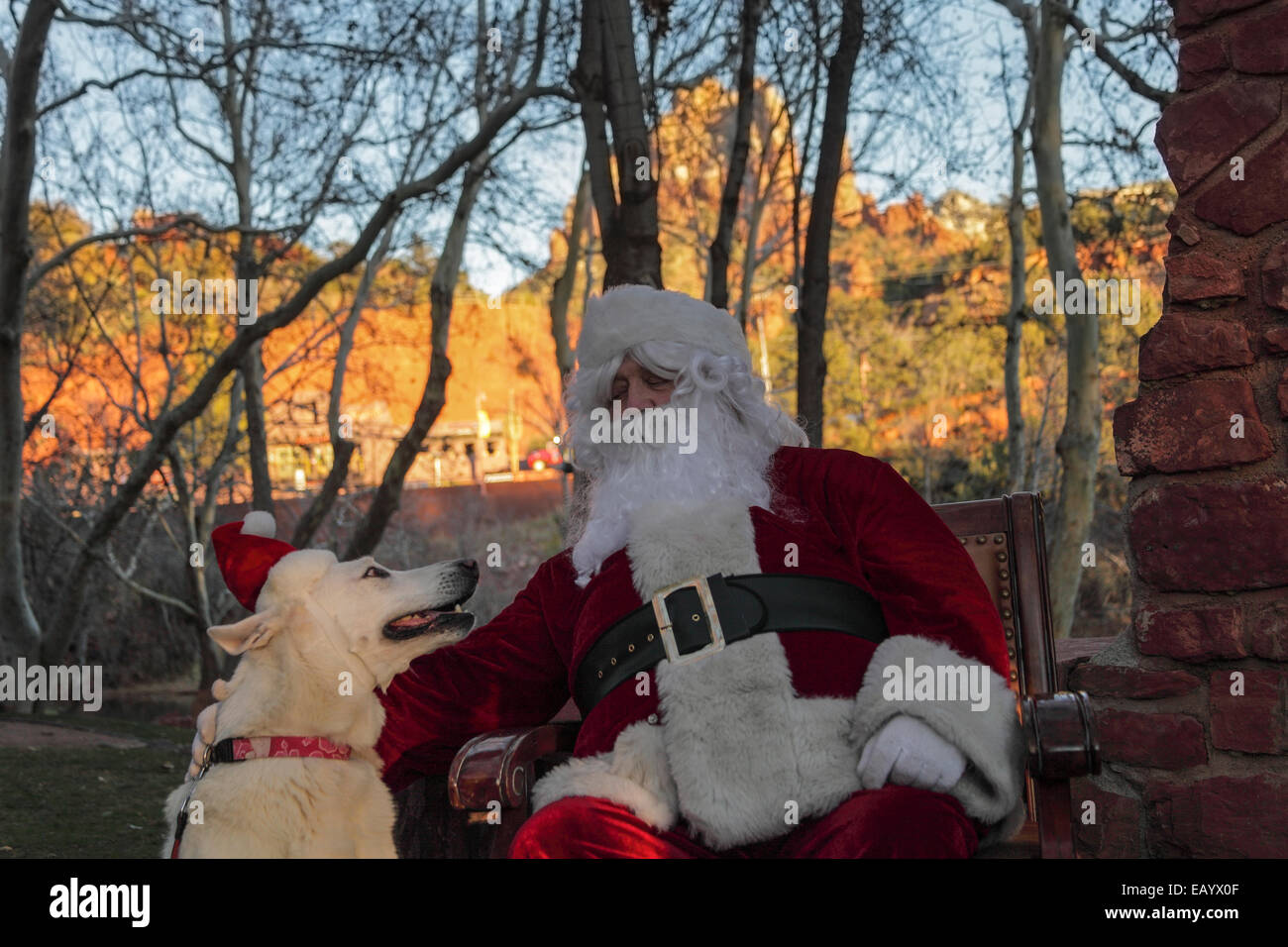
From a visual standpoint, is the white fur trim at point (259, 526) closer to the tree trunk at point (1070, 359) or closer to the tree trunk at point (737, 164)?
the tree trunk at point (737, 164)

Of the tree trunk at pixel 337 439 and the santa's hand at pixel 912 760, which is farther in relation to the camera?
the tree trunk at pixel 337 439

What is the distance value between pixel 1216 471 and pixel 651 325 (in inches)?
54.7

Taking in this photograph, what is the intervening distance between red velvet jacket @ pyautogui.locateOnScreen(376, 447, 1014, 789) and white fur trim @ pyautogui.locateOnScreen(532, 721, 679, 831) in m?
0.06

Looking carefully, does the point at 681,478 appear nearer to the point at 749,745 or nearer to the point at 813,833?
the point at 749,745

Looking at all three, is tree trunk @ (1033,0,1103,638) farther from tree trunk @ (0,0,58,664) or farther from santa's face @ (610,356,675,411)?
tree trunk @ (0,0,58,664)

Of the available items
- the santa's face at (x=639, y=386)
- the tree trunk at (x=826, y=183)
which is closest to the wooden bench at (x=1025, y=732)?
the santa's face at (x=639, y=386)

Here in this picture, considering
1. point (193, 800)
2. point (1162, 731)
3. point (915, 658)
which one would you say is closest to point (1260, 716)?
point (1162, 731)

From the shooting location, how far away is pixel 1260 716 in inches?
111

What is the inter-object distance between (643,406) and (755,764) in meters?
1.01

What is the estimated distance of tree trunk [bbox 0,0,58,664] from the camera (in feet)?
28.0

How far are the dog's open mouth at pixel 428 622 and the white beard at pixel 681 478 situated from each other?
1.07 feet

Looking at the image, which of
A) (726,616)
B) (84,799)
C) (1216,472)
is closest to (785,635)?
(726,616)

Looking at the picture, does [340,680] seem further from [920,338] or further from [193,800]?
[920,338]

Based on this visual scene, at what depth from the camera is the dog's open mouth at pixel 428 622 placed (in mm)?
2602
